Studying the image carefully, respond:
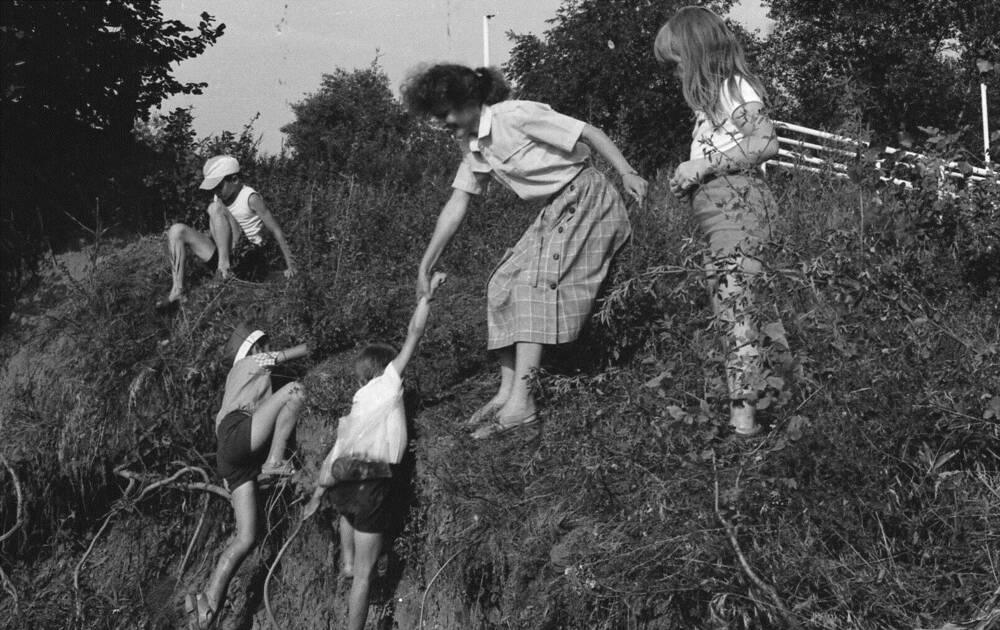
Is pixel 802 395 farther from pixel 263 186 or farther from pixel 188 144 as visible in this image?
pixel 188 144

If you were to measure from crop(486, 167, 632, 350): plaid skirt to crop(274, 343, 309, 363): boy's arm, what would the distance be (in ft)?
6.84

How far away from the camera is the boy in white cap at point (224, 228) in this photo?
8.34 metres

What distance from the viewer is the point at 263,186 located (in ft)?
33.2

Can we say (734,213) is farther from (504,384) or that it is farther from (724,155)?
(504,384)

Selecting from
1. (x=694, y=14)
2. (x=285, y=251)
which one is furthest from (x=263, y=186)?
(x=694, y=14)

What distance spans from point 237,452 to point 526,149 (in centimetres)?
260

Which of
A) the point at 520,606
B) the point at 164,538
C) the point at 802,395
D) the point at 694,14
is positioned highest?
the point at 694,14

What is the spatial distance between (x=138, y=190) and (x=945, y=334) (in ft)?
25.5

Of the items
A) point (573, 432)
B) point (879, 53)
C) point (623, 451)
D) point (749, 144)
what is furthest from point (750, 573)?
point (879, 53)

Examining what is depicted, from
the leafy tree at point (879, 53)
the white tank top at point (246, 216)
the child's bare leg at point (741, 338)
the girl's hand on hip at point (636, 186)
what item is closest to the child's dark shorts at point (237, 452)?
the white tank top at point (246, 216)

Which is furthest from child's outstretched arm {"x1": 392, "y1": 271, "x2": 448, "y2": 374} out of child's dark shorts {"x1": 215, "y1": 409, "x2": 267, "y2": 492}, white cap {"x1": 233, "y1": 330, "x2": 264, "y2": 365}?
white cap {"x1": 233, "y1": 330, "x2": 264, "y2": 365}

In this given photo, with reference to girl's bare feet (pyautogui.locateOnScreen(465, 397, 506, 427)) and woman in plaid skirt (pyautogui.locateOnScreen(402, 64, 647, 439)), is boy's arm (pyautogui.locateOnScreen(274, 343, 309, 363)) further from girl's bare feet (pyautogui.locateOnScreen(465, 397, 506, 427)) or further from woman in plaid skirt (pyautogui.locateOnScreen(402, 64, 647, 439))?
woman in plaid skirt (pyautogui.locateOnScreen(402, 64, 647, 439))

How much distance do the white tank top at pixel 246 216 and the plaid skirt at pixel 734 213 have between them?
444 centimetres

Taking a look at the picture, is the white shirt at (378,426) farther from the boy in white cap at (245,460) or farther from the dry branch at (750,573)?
the dry branch at (750,573)
